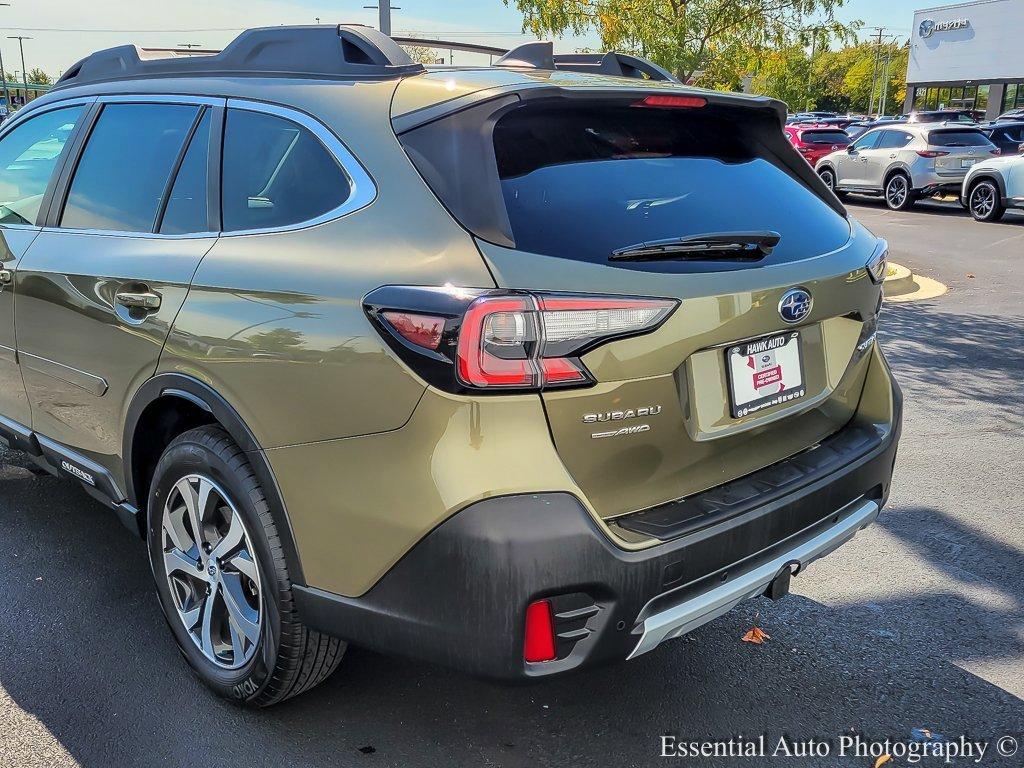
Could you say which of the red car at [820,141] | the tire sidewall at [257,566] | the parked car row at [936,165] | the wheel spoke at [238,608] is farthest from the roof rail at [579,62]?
the red car at [820,141]

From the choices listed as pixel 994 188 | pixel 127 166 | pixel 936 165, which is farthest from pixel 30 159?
pixel 936 165

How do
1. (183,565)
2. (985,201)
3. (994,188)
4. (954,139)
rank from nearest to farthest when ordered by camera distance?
1. (183,565)
2. (994,188)
3. (985,201)
4. (954,139)

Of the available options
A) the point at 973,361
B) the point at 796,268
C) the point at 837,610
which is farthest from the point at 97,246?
the point at 973,361

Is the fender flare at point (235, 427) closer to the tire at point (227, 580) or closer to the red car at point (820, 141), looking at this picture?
the tire at point (227, 580)

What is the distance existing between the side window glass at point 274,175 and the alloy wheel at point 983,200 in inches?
644

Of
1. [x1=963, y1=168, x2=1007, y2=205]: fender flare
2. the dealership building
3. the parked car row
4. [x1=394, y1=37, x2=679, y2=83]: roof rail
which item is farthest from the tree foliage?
[x1=394, y1=37, x2=679, y2=83]: roof rail

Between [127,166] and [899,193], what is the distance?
60.9 ft

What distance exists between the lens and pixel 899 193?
62.5 ft

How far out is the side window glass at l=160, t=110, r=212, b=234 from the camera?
2871 millimetres

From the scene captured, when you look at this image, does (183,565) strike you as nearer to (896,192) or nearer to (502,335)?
(502,335)

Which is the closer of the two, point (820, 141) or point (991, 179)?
point (991, 179)

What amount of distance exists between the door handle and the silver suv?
16.9 metres

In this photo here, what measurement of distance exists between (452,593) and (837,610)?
6.18 feet

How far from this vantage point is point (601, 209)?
2.40m
